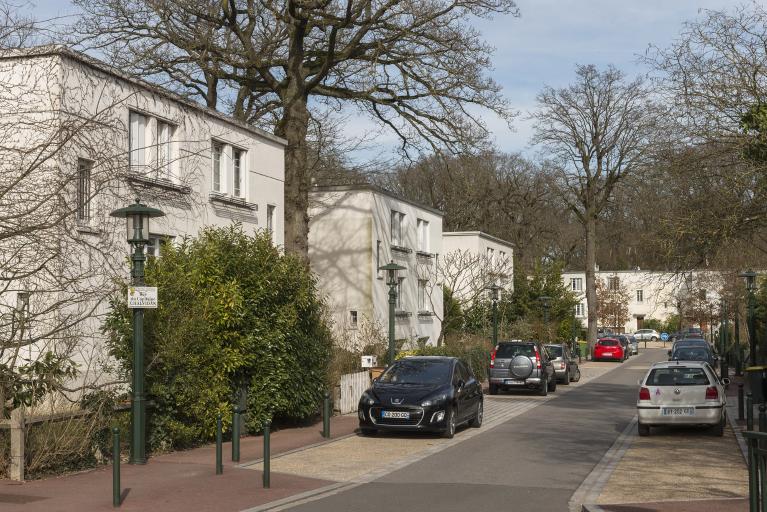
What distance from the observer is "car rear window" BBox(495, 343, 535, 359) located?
3158 centimetres

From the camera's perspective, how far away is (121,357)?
16234 mm

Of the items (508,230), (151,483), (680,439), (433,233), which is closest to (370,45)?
(680,439)

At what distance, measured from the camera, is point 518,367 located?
31.0m

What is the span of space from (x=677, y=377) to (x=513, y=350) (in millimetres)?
12245

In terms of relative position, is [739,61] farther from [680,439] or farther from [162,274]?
[162,274]

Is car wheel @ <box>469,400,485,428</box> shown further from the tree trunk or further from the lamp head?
the tree trunk

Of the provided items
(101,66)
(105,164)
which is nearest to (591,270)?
(101,66)

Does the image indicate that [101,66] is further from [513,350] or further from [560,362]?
[560,362]

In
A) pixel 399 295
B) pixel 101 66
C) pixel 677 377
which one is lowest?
pixel 677 377

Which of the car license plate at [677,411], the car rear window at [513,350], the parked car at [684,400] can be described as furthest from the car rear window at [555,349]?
the car license plate at [677,411]

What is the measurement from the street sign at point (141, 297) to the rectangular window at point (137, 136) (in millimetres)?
7557

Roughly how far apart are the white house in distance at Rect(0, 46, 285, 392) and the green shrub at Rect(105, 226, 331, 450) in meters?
1.10

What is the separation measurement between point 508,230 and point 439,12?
4483cm

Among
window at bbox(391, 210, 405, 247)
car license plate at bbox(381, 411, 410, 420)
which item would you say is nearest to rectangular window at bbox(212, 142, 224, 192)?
car license plate at bbox(381, 411, 410, 420)
